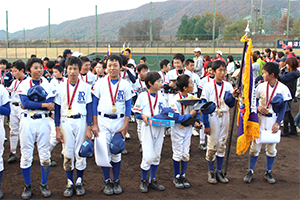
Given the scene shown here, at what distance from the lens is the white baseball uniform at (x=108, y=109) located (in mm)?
4438

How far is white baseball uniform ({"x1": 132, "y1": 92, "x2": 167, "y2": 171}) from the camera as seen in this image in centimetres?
452

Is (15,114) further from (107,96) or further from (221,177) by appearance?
(221,177)

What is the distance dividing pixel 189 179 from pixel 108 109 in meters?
2.11

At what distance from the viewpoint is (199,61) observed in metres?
10.6

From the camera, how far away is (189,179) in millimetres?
5156

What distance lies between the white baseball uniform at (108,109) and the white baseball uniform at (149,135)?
0.85 ft

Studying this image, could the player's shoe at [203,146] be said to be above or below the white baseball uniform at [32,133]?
below

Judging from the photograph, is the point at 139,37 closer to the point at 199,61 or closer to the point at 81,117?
the point at 199,61

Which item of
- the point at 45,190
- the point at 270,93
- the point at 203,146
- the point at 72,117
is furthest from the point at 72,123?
the point at 203,146

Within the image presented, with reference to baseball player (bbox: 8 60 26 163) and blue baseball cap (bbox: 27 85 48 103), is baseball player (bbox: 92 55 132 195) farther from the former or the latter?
baseball player (bbox: 8 60 26 163)

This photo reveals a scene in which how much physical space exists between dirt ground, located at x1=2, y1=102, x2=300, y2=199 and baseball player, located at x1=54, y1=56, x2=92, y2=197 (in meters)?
0.64

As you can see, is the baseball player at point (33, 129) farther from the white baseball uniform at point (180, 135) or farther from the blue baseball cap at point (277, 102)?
the blue baseball cap at point (277, 102)

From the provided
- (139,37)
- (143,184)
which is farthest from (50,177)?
(139,37)

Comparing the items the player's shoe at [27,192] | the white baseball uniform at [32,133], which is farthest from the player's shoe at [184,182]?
the player's shoe at [27,192]
